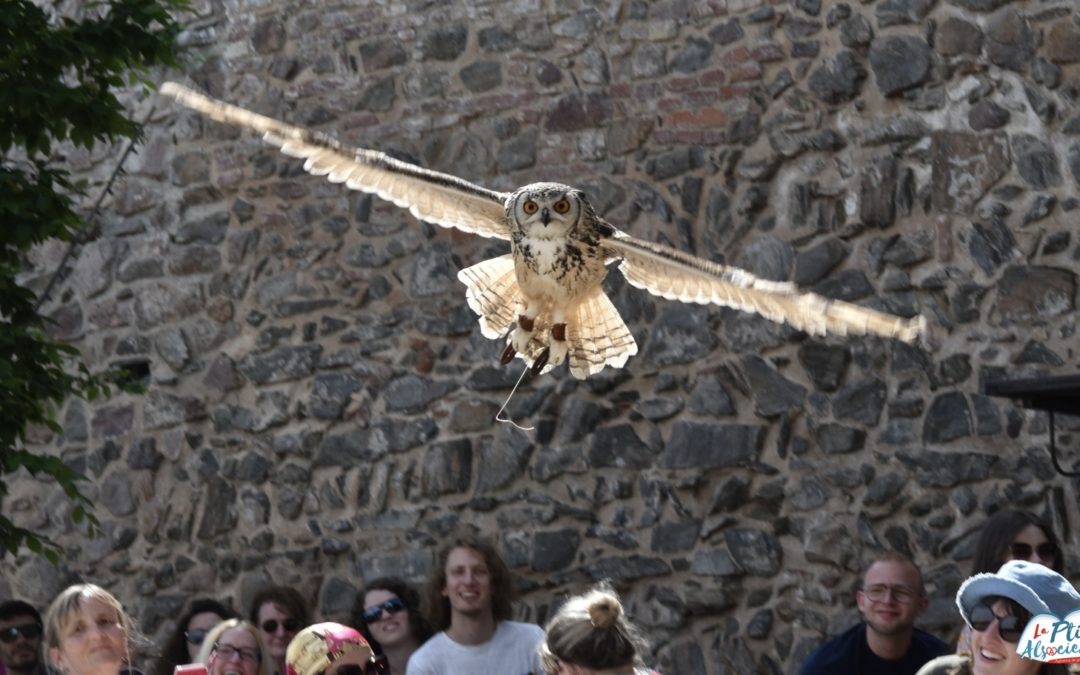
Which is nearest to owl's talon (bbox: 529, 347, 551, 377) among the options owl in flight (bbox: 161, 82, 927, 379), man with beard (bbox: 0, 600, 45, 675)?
owl in flight (bbox: 161, 82, 927, 379)

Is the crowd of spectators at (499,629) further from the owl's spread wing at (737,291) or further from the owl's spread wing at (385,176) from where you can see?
the owl's spread wing at (385,176)

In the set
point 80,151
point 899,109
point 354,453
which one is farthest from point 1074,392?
point 80,151

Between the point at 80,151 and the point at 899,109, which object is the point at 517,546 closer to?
the point at 899,109

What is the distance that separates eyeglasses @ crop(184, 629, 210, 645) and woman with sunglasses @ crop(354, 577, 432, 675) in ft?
1.93

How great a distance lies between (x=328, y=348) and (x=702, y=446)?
2045 millimetres

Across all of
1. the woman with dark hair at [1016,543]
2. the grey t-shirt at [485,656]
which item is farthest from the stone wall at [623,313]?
the grey t-shirt at [485,656]

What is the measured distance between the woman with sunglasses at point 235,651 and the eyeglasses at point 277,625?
989 mm

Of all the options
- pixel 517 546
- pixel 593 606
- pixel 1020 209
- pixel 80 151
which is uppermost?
pixel 80 151

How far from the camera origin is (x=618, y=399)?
28.0 ft

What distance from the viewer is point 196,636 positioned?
24.7ft

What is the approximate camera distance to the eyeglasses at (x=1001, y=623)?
419 centimetres

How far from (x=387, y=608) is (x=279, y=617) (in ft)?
1.65

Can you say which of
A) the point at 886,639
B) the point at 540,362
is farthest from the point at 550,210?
the point at 886,639

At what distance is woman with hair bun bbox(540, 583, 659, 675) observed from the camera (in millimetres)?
4844
